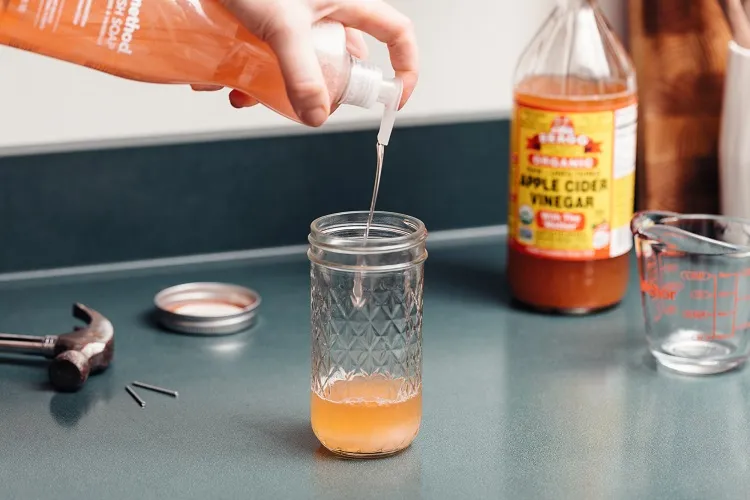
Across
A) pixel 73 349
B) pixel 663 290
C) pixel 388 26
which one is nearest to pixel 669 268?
pixel 663 290

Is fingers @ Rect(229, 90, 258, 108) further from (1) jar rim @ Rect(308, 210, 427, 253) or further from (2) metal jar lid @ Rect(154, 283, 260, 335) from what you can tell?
(2) metal jar lid @ Rect(154, 283, 260, 335)

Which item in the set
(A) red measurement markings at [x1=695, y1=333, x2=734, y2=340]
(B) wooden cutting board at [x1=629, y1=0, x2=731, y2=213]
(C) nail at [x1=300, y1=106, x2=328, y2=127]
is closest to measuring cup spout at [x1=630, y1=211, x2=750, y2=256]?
(A) red measurement markings at [x1=695, y1=333, x2=734, y2=340]

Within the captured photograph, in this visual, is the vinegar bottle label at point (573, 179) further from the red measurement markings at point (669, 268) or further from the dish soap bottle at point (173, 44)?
the dish soap bottle at point (173, 44)

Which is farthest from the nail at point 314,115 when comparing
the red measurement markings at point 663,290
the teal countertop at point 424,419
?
→ the red measurement markings at point 663,290

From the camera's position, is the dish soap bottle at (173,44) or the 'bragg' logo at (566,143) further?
the 'bragg' logo at (566,143)

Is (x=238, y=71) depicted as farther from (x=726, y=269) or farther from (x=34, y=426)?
(x=726, y=269)

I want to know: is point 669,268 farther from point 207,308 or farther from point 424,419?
point 207,308
